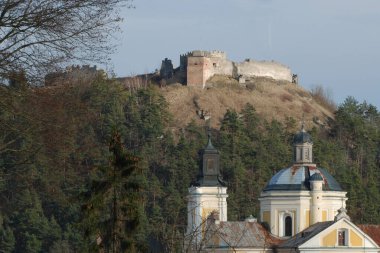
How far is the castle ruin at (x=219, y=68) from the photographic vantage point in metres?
111

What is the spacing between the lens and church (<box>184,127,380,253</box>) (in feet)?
202

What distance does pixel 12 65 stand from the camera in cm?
1611

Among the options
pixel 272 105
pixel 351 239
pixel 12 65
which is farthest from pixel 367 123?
pixel 12 65

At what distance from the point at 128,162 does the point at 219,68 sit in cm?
8917

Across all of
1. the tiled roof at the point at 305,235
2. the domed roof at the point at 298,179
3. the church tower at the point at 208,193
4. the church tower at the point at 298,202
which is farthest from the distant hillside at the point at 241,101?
the tiled roof at the point at 305,235

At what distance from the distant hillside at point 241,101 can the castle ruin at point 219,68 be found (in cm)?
59

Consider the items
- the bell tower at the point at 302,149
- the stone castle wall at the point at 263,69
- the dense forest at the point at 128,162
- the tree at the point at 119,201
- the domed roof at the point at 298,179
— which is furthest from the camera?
the stone castle wall at the point at 263,69

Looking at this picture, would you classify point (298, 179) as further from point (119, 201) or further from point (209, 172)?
point (119, 201)

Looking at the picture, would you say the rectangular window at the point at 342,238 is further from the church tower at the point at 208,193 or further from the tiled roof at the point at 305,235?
the church tower at the point at 208,193

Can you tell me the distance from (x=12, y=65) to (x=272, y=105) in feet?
316

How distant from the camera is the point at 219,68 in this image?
Result: 113 m

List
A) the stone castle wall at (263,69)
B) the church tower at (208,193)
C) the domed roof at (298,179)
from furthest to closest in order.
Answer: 1. the stone castle wall at (263,69)
2. the domed roof at (298,179)
3. the church tower at (208,193)

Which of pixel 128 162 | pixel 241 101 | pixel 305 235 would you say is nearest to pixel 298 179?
pixel 305 235

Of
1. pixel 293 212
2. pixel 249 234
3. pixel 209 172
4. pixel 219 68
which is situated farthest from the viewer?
pixel 219 68
